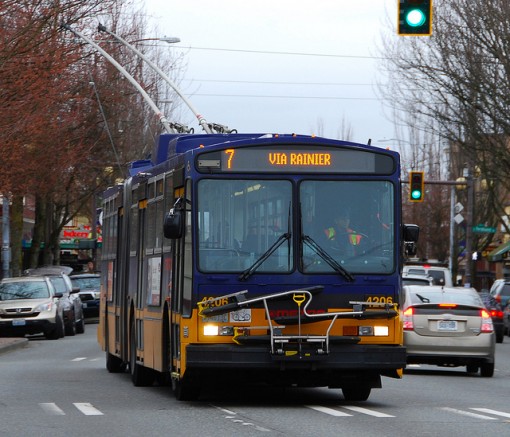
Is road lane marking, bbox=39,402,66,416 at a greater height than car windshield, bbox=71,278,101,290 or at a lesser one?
lesser

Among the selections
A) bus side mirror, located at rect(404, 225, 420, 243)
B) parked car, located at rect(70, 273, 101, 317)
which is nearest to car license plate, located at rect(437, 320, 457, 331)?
bus side mirror, located at rect(404, 225, 420, 243)

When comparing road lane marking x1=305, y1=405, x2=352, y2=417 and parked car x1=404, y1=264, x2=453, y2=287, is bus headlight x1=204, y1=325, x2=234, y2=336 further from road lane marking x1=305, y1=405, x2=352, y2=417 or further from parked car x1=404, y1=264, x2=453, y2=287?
parked car x1=404, y1=264, x2=453, y2=287

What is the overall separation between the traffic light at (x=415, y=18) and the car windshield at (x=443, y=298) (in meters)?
7.06

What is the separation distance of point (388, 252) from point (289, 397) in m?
2.58

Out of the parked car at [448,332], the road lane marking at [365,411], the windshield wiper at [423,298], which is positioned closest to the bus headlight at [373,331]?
the road lane marking at [365,411]

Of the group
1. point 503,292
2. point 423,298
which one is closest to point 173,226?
point 423,298

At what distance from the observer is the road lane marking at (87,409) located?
14.8 metres

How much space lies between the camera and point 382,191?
52.1 ft

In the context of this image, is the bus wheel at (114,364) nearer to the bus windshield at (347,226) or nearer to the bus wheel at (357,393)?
the bus wheel at (357,393)

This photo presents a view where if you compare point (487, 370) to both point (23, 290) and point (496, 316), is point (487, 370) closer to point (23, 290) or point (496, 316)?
point (496, 316)

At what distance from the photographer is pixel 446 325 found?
2288cm

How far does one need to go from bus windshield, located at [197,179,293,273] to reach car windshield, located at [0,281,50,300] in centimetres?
2321

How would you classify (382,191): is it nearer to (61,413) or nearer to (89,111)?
(61,413)

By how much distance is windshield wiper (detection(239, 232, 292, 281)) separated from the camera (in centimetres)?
1532
